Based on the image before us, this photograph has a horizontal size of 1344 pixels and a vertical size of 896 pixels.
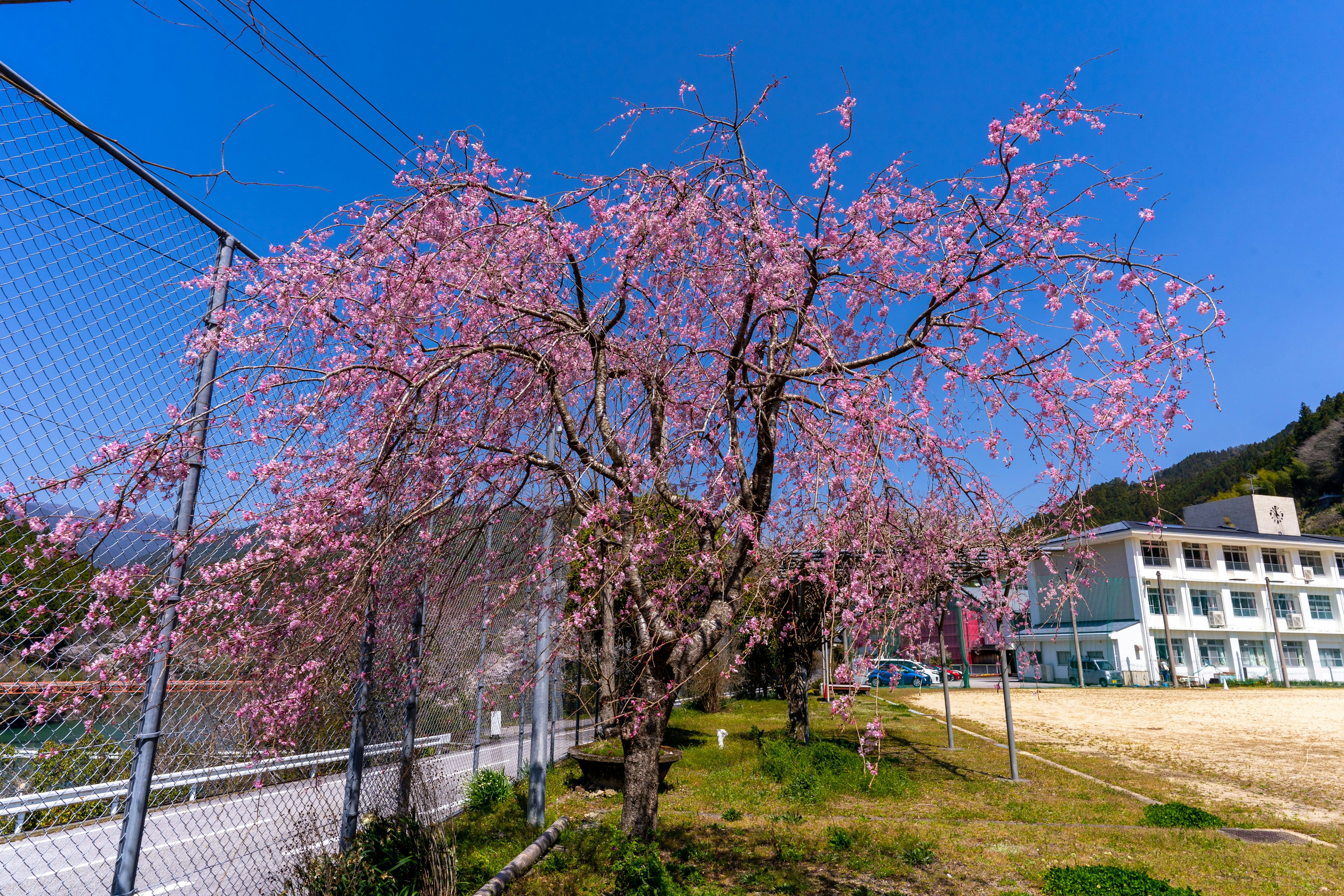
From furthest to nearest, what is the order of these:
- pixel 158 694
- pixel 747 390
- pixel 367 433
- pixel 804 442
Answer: pixel 747 390
pixel 804 442
pixel 367 433
pixel 158 694

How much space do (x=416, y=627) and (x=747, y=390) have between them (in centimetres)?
312

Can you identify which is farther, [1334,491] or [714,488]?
[1334,491]

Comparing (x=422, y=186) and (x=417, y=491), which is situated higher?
(x=422, y=186)

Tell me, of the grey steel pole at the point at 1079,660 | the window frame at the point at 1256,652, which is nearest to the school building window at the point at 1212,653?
the window frame at the point at 1256,652

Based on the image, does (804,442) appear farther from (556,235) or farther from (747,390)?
(556,235)

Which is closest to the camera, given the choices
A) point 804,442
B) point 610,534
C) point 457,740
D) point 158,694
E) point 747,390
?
point 158,694

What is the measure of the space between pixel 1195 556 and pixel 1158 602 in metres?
4.31

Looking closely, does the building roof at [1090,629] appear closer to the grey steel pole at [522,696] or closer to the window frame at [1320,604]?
the window frame at [1320,604]

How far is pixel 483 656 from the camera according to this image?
6844 millimetres

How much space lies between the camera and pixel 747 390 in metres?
6.11

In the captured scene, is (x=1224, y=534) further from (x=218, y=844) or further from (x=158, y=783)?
(x=158, y=783)

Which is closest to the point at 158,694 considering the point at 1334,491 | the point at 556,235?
the point at 556,235

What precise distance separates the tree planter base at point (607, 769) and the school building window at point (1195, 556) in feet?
150

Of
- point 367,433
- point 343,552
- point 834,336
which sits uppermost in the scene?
point 834,336
